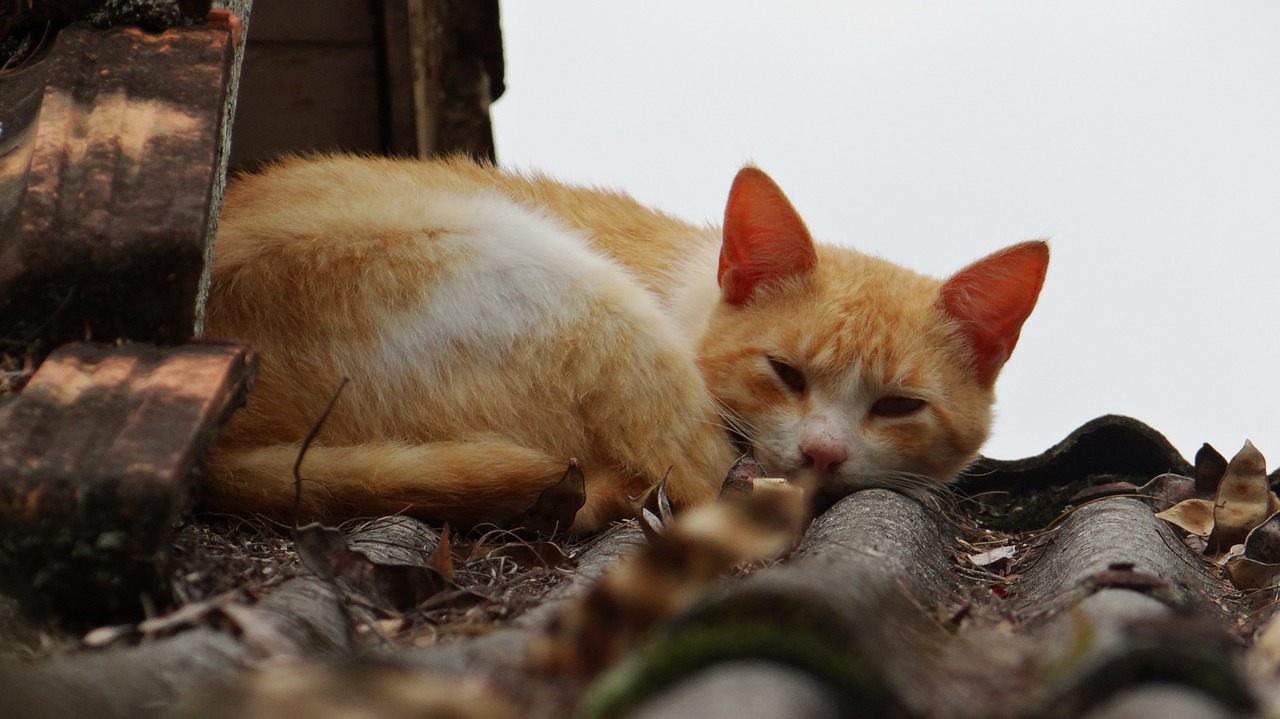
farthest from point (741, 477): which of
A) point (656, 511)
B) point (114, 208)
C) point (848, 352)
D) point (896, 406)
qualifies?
point (114, 208)

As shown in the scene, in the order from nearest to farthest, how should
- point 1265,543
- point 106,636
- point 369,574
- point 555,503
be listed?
point 106,636 → point 369,574 → point 1265,543 → point 555,503

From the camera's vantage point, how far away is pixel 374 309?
2701mm

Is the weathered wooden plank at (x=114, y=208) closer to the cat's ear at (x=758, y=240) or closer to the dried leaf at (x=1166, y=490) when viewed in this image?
the cat's ear at (x=758, y=240)

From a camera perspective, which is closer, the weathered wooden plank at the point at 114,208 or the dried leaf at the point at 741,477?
the weathered wooden plank at the point at 114,208

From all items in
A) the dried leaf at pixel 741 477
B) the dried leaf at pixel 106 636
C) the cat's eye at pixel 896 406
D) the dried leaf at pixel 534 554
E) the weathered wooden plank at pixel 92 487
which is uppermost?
the weathered wooden plank at pixel 92 487

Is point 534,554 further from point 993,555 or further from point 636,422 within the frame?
point 993,555

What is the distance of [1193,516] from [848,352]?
1012 millimetres

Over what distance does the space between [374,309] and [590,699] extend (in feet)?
6.27

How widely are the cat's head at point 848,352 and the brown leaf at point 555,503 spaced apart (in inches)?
31.1

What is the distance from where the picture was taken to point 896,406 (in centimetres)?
335

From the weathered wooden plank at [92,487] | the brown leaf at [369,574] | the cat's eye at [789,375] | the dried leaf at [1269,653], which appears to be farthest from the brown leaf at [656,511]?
the dried leaf at [1269,653]

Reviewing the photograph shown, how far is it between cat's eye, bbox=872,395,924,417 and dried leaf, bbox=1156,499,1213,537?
2.50ft

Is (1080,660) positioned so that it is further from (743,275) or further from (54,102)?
(743,275)

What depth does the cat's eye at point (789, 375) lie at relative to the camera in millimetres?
3332
